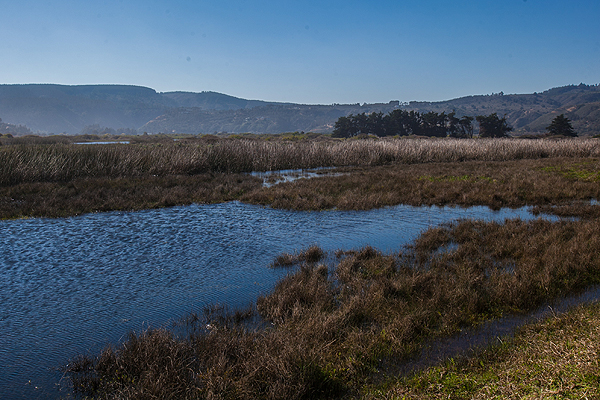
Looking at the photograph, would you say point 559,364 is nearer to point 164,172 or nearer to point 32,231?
point 32,231

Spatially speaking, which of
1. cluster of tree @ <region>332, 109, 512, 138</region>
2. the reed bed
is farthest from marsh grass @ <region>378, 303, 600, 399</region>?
cluster of tree @ <region>332, 109, 512, 138</region>

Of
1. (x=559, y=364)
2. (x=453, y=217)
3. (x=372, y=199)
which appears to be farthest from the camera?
(x=372, y=199)

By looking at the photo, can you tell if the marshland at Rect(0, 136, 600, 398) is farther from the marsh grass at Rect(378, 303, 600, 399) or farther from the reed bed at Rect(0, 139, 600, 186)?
the reed bed at Rect(0, 139, 600, 186)

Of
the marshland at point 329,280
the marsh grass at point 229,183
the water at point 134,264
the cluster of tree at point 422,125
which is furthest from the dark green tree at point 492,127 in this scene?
the water at point 134,264

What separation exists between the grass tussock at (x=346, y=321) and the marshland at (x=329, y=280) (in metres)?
0.02

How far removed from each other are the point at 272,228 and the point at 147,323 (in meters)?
5.94

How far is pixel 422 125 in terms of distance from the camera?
73.4 metres

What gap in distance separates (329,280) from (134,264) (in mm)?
4391

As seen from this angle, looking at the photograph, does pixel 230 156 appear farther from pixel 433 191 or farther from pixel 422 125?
pixel 422 125

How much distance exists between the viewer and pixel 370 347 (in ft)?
14.4

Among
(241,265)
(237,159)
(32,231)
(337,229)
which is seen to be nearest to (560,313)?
(241,265)

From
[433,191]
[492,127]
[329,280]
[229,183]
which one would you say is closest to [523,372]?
[329,280]

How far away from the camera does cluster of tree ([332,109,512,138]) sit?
68.0m

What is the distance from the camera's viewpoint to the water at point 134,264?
4.98 meters
